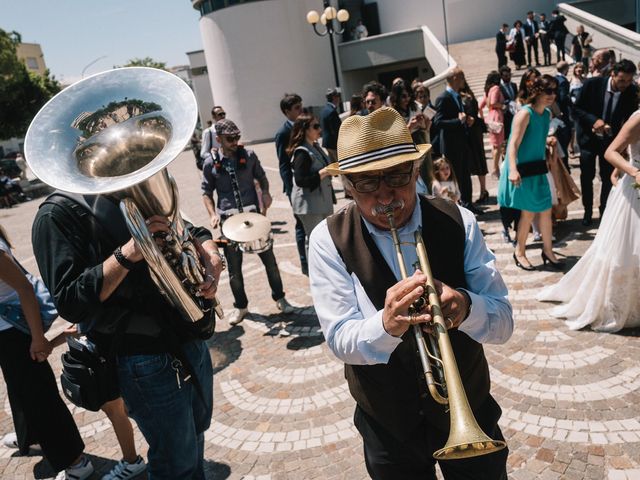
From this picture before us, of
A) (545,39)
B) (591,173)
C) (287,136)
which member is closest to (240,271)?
(287,136)

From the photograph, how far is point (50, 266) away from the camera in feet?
6.38

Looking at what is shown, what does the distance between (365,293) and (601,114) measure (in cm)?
570

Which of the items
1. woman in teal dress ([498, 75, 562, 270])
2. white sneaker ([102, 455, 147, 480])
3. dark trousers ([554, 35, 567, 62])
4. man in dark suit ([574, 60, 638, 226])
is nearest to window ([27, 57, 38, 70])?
dark trousers ([554, 35, 567, 62])

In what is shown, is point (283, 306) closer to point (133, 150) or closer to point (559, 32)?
point (133, 150)

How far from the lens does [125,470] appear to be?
3.12 meters

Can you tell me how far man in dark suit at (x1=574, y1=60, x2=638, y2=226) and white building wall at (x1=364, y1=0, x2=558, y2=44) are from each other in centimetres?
2419

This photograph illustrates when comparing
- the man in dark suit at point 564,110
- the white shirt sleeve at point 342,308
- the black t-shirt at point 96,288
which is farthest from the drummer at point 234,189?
the man in dark suit at point 564,110

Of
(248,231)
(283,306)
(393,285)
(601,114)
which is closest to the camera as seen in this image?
(393,285)

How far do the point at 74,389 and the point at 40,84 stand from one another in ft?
115

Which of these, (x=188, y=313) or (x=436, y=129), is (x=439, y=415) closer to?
(x=188, y=313)

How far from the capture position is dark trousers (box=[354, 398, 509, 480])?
1841 mm

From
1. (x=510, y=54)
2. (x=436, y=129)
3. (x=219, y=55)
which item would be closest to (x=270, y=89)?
(x=219, y=55)

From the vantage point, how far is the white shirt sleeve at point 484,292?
1765 mm

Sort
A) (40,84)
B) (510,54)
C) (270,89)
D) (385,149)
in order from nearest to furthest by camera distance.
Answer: (385,149)
(510,54)
(270,89)
(40,84)
